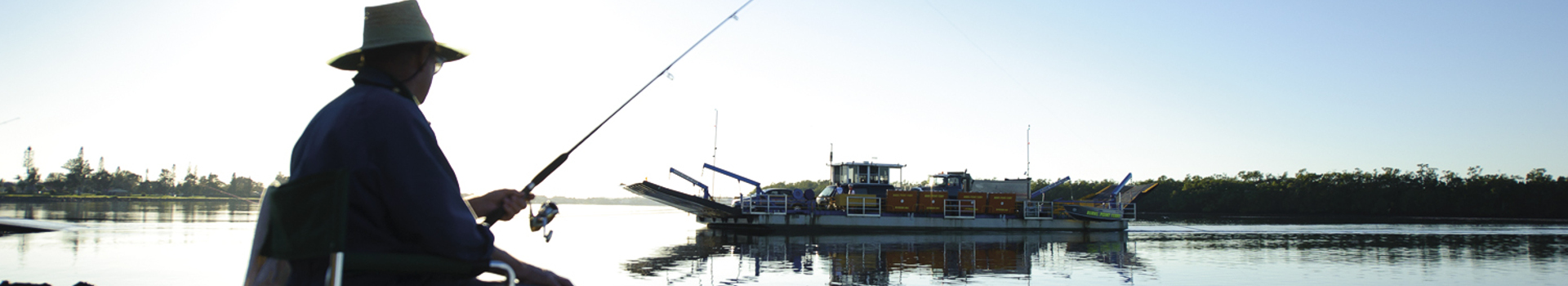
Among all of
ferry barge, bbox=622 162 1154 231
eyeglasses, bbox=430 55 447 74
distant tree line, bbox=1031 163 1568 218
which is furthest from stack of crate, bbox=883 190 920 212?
distant tree line, bbox=1031 163 1568 218

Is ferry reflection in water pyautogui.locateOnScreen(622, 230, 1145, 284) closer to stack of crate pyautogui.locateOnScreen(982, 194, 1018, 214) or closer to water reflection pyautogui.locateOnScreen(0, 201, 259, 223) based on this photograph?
stack of crate pyautogui.locateOnScreen(982, 194, 1018, 214)

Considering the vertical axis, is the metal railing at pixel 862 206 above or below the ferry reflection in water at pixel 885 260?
above

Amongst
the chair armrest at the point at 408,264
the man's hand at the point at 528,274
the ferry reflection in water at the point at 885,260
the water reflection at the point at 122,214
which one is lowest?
the water reflection at the point at 122,214

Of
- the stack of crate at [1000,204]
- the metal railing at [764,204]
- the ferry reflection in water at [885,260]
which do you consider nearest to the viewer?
the ferry reflection in water at [885,260]

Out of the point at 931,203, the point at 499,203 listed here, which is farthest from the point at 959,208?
the point at 499,203

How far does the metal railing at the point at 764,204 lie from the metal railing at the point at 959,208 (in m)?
5.59

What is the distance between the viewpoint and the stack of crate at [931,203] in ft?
100

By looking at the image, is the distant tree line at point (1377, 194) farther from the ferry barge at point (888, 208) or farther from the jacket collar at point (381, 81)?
the jacket collar at point (381, 81)

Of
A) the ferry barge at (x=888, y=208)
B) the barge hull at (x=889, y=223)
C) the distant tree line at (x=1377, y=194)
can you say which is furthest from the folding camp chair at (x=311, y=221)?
the distant tree line at (x=1377, y=194)

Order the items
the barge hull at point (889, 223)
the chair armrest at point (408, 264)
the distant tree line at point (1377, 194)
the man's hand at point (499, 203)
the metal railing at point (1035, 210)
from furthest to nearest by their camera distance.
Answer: the distant tree line at point (1377, 194), the metal railing at point (1035, 210), the barge hull at point (889, 223), the man's hand at point (499, 203), the chair armrest at point (408, 264)

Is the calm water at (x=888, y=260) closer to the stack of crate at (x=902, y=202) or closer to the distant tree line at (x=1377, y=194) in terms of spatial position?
the stack of crate at (x=902, y=202)

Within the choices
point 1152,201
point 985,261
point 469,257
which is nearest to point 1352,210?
point 1152,201

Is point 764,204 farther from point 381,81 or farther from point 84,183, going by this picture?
point 84,183

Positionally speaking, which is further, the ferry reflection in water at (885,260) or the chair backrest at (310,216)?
the ferry reflection in water at (885,260)
